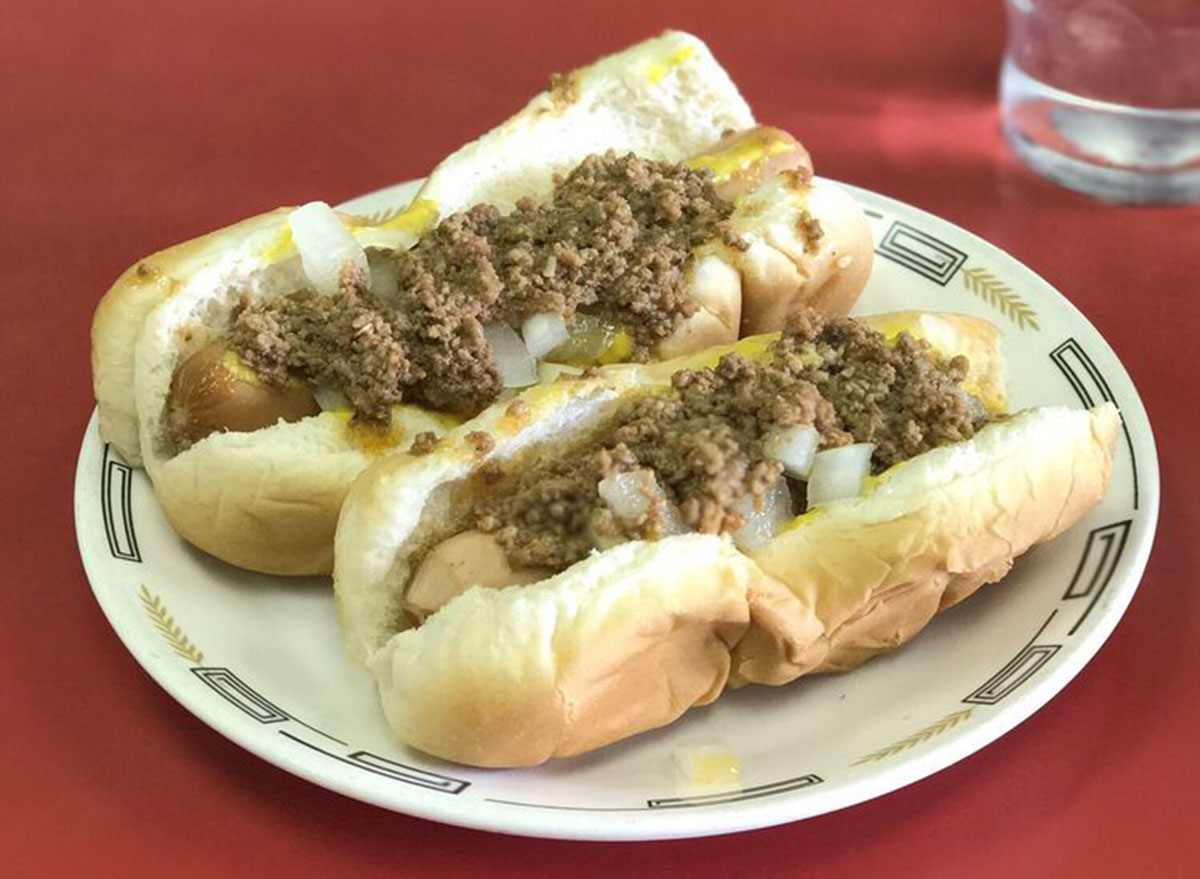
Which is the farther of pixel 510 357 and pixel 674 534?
pixel 510 357

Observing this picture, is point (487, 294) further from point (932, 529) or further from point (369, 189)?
point (369, 189)

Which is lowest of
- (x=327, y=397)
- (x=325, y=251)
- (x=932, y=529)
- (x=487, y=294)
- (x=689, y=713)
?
(x=689, y=713)

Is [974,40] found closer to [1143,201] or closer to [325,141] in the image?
[1143,201]

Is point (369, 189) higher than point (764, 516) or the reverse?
the reverse

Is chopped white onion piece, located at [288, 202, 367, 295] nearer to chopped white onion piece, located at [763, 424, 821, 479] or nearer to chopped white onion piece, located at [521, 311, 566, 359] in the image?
chopped white onion piece, located at [521, 311, 566, 359]

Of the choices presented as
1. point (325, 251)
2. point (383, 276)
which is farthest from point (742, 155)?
point (325, 251)

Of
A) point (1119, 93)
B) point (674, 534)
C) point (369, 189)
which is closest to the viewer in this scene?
point (674, 534)

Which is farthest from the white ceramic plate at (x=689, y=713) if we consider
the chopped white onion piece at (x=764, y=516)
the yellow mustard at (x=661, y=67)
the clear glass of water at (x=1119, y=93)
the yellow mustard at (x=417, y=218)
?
the clear glass of water at (x=1119, y=93)

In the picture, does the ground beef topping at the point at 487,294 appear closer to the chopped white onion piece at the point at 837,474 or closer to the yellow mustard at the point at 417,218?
the yellow mustard at the point at 417,218
